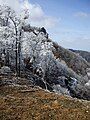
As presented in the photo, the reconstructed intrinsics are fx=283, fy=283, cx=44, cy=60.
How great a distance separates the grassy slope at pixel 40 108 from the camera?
3462 centimetres

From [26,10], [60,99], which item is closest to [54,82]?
[26,10]

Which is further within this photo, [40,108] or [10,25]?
[10,25]

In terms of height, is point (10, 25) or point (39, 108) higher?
point (10, 25)

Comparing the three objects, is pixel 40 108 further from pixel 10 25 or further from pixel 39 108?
pixel 10 25

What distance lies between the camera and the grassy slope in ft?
114

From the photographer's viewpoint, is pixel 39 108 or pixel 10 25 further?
pixel 10 25

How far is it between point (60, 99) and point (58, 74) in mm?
91594

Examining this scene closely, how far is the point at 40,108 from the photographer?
37.6 metres

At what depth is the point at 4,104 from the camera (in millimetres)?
39156

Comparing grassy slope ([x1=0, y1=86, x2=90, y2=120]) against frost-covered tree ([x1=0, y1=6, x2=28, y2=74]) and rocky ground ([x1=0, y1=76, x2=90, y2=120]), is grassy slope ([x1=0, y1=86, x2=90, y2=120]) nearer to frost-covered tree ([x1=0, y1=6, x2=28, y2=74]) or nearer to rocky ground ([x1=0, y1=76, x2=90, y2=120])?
rocky ground ([x1=0, y1=76, x2=90, y2=120])

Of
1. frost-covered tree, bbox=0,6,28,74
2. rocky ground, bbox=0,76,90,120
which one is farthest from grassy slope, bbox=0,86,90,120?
frost-covered tree, bbox=0,6,28,74

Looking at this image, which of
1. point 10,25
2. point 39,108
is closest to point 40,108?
point 39,108

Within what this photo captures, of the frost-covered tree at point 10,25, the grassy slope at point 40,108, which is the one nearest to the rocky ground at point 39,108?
the grassy slope at point 40,108

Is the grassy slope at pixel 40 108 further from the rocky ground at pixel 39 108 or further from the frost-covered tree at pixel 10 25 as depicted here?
the frost-covered tree at pixel 10 25
